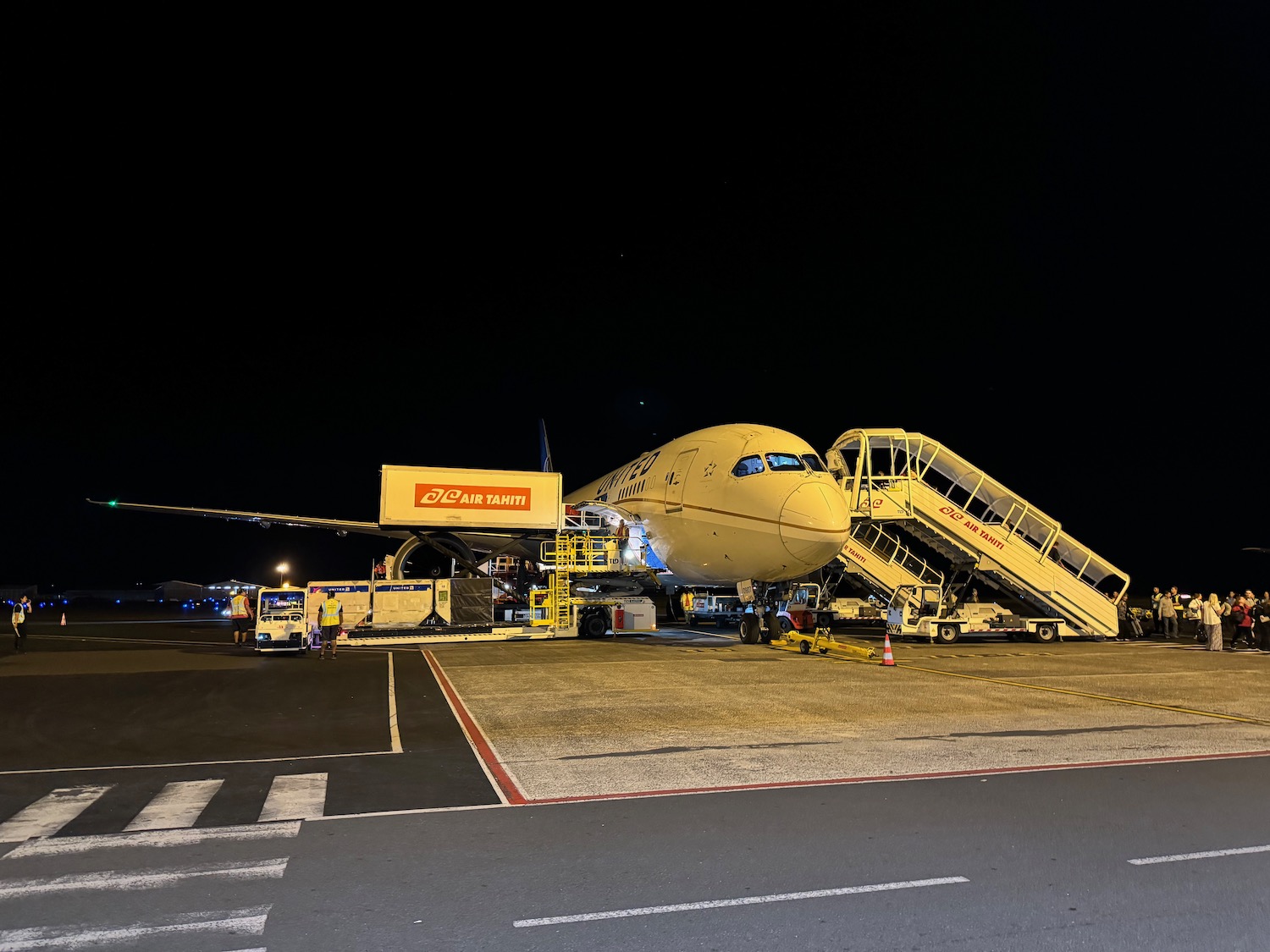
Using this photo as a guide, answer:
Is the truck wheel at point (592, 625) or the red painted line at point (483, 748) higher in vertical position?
the red painted line at point (483, 748)

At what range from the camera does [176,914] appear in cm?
473

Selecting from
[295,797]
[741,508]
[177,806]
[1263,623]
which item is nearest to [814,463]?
[741,508]

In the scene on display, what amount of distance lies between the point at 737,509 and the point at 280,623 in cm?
1256

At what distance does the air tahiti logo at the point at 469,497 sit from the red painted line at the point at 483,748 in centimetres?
1088

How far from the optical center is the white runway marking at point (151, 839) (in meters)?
5.98

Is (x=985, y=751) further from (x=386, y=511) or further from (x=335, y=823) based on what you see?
(x=386, y=511)

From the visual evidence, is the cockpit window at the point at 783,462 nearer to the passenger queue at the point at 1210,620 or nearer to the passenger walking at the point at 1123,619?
the passenger queue at the point at 1210,620

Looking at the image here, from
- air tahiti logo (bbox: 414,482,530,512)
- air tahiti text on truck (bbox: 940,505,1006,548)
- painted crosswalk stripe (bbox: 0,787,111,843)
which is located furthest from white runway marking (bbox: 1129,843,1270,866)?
air tahiti logo (bbox: 414,482,530,512)

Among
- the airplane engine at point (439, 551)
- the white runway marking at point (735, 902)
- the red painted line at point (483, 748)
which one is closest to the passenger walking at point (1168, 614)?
the airplane engine at point (439, 551)

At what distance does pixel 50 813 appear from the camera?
275 inches

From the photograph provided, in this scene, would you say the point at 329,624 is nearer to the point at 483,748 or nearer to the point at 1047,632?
the point at 483,748

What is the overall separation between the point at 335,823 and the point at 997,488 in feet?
85.4

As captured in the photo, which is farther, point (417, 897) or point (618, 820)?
point (618, 820)

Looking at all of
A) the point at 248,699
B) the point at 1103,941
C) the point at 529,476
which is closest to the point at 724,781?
the point at 1103,941
